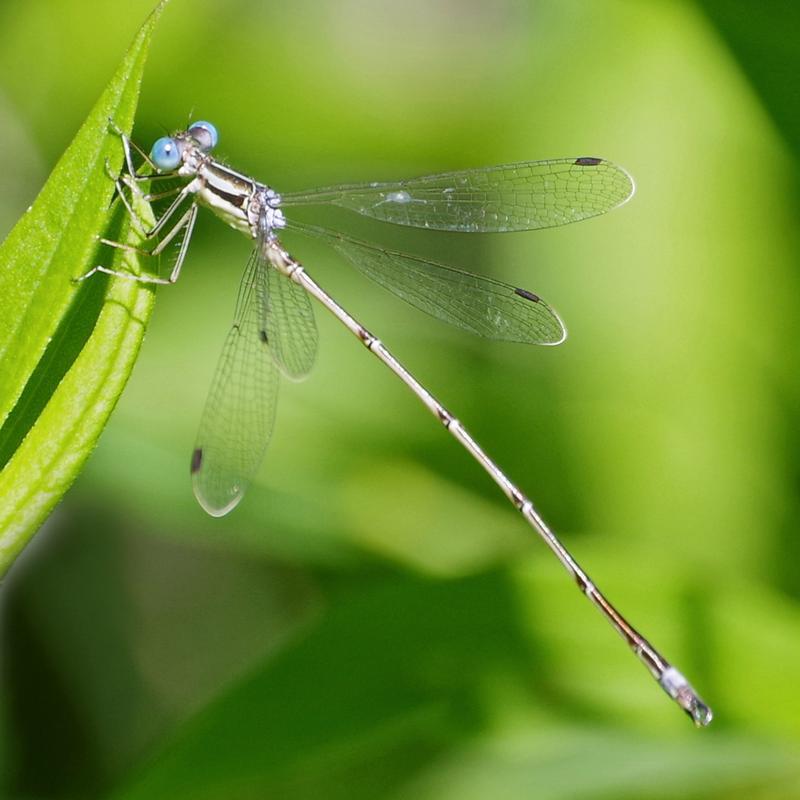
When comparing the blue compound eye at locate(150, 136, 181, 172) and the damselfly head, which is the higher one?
the damselfly head

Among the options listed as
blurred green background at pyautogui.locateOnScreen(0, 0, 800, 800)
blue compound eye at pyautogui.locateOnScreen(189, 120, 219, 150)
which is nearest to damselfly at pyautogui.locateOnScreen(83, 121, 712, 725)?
blue compound eye at pyautogui.locateOnScreen(189, 120, 219, 150)

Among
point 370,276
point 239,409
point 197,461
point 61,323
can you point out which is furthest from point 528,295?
point 61,323

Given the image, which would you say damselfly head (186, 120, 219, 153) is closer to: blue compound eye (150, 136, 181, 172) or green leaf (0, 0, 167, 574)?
blue compound eye (150, 136, 181, 172)

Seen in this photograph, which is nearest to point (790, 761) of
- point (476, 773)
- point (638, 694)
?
point (638, 694)

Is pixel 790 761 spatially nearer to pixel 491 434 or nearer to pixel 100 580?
pixel 491 434

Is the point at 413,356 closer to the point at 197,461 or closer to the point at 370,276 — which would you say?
the point at 370,276

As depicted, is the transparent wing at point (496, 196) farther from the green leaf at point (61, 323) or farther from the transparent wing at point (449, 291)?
the green leaf at point (61, 323)

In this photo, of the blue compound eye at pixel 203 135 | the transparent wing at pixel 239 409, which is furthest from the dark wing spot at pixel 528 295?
the blue compound eye at pixel 203 135
